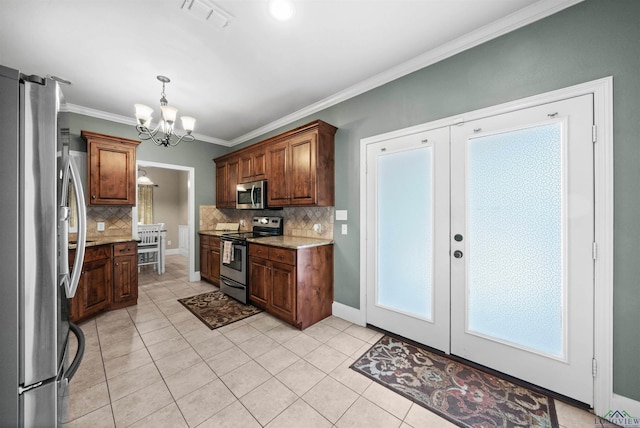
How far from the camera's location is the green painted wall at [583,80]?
150cm

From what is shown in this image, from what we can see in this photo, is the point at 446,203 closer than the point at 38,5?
No

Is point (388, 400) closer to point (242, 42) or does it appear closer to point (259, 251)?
point (259, 251)

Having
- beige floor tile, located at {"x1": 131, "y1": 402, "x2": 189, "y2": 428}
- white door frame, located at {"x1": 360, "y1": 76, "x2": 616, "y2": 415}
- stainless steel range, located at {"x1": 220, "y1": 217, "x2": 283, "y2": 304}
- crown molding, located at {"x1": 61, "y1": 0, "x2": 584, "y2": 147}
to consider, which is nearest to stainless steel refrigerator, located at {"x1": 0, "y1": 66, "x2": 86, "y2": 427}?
crown molding, located at {"x1": 61, "y1": 0, "x2": 584, "y2": 147}

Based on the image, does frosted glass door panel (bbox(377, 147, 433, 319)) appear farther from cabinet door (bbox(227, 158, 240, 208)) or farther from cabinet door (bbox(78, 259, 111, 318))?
cabinet door (bbox(78, 259, 111, 318))

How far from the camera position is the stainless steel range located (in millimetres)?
3395

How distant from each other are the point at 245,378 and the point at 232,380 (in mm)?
98

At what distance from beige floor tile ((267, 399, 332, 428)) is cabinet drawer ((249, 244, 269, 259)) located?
5.56ft

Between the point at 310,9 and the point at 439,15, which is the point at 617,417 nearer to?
the point at 439,15

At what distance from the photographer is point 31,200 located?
930mm

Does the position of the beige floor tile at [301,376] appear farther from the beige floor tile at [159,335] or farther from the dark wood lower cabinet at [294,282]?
the beige floor tile at [159,335]

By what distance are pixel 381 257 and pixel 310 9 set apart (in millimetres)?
2338

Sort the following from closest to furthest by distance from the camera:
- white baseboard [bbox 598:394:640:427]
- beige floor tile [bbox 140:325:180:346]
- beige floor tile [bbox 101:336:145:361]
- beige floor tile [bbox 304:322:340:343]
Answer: white baseboard [bbox 598:394:640:427]
beige floor tile [bbox 101:336:145:361]
beige floor tile [bbox 140:325:180:346]
beige floor tile [bbox 304:322:340:343]

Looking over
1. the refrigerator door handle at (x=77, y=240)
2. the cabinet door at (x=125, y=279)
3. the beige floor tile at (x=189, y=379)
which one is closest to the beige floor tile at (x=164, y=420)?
the beige floor tile at (x=189, y=379)

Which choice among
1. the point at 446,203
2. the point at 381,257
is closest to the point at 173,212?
the point at 381,257
